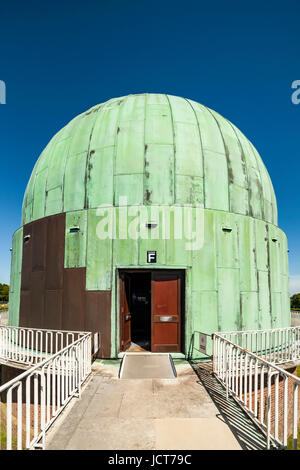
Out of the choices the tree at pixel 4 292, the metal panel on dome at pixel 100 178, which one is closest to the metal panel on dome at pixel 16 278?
the metal panel on dome at pixel 100 178

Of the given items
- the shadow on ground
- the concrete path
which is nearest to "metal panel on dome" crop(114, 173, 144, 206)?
the concrete path

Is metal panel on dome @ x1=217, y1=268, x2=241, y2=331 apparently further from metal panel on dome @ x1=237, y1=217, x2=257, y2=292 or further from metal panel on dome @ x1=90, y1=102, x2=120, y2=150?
metal panel on dome @ x1=90, y1=102, x2=120, y2=150

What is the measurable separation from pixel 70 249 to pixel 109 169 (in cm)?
314

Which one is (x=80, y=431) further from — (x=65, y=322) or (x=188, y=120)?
(x=188, y=120)

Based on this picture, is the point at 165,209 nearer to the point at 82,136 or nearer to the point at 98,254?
the point at 98,254

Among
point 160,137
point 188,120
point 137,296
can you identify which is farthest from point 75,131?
point 137,296

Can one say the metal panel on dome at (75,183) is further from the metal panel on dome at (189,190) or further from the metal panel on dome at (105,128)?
the metal panel on dome at (189,190)

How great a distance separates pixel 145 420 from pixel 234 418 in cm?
154

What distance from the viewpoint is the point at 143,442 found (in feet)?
12.8

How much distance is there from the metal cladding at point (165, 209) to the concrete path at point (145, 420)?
252cm

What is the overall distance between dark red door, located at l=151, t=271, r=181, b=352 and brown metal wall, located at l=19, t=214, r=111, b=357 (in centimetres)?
148

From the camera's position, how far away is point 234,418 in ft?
15.1

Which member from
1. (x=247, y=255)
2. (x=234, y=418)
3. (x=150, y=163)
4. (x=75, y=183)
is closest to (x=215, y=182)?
(x=150, y=163)

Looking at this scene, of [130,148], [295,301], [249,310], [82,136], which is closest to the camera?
[249,310]
